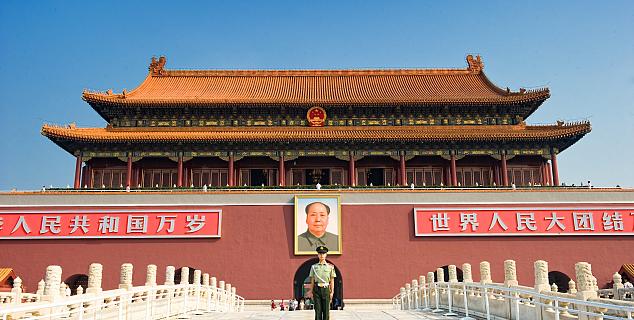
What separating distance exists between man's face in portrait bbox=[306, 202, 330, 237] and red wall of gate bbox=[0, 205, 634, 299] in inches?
31.0

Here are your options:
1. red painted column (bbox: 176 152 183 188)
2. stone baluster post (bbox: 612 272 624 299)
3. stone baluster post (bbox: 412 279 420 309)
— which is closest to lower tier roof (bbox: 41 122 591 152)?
red painted column (bbox: 176 152 183 188)

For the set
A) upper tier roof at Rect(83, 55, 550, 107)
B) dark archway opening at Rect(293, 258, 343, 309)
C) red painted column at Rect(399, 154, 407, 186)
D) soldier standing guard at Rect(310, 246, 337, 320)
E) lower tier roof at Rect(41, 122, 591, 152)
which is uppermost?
upper tier roof at Rect(83, 55, 550, 107)

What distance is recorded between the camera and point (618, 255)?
71.1 ft

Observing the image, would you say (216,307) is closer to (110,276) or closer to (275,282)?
(275,282)

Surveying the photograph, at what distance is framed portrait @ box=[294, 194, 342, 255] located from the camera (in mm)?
21719

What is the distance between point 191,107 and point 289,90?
18.0 ft

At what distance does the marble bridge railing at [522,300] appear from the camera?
8.27 meters

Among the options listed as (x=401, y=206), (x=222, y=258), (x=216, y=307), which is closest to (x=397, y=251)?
(x=401, y=206)

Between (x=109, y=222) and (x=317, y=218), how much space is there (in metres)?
7.74

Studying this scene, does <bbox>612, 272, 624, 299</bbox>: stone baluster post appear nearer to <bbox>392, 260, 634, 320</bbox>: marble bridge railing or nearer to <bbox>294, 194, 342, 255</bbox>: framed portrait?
<bbox>392, 260, 634, 320</bbox>: marble bridge railing

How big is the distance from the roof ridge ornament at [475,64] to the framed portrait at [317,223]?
513 inches

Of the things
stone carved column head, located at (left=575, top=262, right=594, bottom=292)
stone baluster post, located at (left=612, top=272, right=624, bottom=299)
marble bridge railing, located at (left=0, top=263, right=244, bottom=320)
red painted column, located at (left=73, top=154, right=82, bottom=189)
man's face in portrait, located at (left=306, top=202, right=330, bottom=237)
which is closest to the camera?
marble bridge railing, located at (left=0, top=263, right=244, bottom=320)

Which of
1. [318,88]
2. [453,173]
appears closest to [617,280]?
[453,173]

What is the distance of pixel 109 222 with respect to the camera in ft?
72.2
